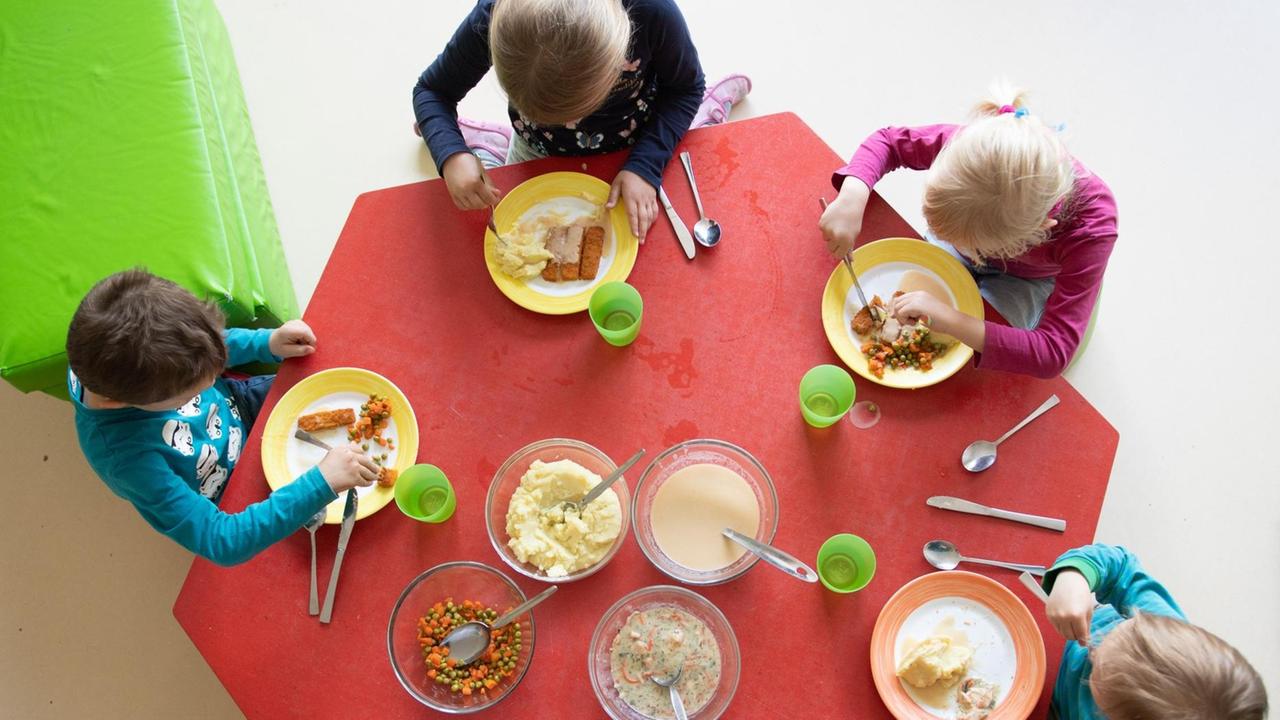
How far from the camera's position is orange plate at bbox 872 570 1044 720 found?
143cm

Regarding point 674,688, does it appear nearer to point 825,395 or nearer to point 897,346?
point 825,395

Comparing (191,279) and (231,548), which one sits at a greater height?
(191,279)

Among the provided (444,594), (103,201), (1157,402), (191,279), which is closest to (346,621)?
(444,594)

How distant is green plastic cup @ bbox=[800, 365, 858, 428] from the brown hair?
1.19 m

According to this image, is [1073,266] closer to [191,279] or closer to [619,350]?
[619,350]

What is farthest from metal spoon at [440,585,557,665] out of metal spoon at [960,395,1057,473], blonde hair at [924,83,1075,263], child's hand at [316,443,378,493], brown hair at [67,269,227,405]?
blonde hair at [924,83,1075,263]

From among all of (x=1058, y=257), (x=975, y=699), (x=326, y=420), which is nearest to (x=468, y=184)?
(x=326, y=420)

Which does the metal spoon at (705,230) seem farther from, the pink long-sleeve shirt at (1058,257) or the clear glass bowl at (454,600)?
the clear glass bowl at (454,600)

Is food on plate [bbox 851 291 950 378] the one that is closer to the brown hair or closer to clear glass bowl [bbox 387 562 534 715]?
clear glass bowl [bbox 387 562 534 715]

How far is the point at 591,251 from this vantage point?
5.72 ft

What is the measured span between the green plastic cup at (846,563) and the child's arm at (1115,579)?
338mm

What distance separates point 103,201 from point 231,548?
1105 millimetres

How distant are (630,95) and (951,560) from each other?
1.31 m

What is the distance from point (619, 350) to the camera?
1.67 m
